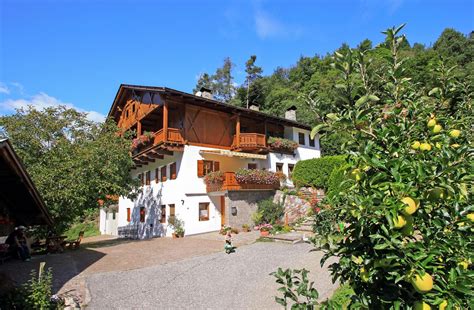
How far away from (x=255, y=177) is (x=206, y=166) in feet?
12.3

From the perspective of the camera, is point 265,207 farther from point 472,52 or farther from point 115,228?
point 472,52

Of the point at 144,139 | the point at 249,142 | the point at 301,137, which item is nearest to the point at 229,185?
the point at 249,142

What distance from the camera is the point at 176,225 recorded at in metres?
20.9

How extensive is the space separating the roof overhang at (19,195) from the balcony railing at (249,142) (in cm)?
1763

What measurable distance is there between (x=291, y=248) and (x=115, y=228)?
80.8 feet

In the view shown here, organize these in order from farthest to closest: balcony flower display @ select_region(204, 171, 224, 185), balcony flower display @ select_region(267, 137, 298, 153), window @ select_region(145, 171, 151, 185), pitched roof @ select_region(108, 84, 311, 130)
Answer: window @ select_region(145, 171, 151, 185)
balcony flower display @ select_region(267, 137, 298, 153)
balcony flower display @ select_region(204, 171, 224, 185)
pitched roof @ select_region(108, 84, 311, 130)

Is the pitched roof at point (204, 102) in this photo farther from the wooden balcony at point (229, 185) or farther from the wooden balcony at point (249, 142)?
the wooden balcony at point (229, 185)

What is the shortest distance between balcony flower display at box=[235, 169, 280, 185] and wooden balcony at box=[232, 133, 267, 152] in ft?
6.55

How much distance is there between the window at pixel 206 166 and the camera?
21938mm

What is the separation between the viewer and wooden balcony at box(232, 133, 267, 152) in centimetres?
2369

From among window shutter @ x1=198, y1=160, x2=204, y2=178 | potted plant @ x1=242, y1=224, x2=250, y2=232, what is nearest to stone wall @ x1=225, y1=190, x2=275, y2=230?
potted plant @ x1=242, y1=224, x2=250, y2=232

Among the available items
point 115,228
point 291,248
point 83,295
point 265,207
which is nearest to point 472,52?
point 265,207

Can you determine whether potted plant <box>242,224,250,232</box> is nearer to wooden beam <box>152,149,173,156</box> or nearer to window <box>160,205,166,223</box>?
window <box>160,205,166,223</box>

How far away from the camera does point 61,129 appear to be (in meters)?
19.2
